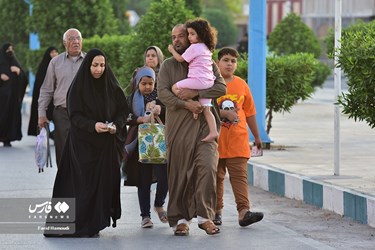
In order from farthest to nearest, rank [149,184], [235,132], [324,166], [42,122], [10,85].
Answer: [10,85] < [324,166] < [42,122] < [149,184] < [235,132]

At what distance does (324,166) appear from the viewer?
559 inches

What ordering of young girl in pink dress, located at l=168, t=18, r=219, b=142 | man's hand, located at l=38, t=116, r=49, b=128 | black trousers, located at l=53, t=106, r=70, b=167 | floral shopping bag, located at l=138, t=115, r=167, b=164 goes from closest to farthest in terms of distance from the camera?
young girl in pink dress, located at l=168, t=18, r=219, b=142
floral shopping bag, located at l=138, t=115, r=167, b=164
man's hand, located at l=38, t=116, r=49, b=128
black trousers, located at l=53, t=106, r=70, b=167

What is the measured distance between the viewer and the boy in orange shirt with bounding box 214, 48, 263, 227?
10477 millimetres

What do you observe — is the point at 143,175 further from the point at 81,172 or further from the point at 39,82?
the point at 39,82

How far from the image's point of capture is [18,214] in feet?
36.8

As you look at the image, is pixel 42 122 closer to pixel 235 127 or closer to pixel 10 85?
pixel 235 127

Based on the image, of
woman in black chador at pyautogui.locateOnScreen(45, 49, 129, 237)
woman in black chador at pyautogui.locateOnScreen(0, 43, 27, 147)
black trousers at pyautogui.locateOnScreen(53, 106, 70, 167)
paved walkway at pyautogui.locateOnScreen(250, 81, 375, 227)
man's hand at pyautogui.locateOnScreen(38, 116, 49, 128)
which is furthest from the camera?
woman in black chador at pyautogui.locateOnScreen(0, 43, 27, 147)

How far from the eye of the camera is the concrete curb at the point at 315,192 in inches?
427

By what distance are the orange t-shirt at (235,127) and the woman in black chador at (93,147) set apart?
0.85 metres

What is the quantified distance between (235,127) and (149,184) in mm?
879

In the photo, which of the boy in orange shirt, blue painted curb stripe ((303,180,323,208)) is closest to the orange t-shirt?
the boy in orange shirt

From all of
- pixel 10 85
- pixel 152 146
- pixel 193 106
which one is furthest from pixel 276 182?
pixel 10 85

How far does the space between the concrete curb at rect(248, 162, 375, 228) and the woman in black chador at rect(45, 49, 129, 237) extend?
2.10m

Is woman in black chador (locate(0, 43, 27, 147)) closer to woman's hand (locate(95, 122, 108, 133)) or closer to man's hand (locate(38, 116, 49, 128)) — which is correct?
man's hand (locate(38, 116, 49, 128))
